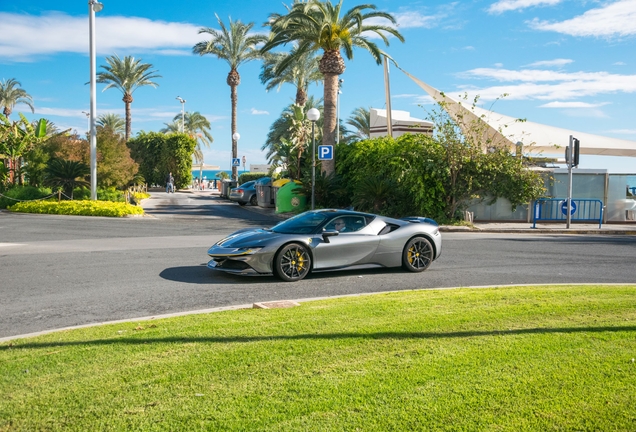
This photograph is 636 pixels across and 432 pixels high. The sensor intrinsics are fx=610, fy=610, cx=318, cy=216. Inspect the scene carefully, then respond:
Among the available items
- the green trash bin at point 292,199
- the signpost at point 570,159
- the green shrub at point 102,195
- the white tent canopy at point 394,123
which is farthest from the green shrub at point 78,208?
the white tent canopy at point 394,123

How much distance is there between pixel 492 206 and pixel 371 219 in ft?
46.7

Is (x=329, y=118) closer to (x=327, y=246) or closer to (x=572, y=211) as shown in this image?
(x=572, y=211)

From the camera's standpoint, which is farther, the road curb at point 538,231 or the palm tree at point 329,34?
the palm tree at point 329,34

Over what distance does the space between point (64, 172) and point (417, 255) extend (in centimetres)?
2022

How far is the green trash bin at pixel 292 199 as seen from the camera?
88.8ft

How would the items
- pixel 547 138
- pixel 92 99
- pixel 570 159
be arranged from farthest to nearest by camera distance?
1. pixel 547 138
2. pixel 92 99
3. pixel 570 159

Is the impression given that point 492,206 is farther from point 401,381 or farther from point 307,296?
point 401,381

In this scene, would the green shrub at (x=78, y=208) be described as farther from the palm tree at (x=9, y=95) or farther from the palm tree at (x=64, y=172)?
the palm tree at (x=9, y=95)

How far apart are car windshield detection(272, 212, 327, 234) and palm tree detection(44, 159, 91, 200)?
61.5 ft

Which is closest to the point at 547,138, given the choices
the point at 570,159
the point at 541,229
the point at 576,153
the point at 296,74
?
the point at 576,153

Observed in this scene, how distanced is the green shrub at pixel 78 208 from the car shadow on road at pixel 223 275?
1290 centimetres

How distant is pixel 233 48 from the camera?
48.2 m

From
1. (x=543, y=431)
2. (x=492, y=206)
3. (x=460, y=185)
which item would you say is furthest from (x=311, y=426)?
(x=492, y=206)

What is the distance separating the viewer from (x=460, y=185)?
22266mm
